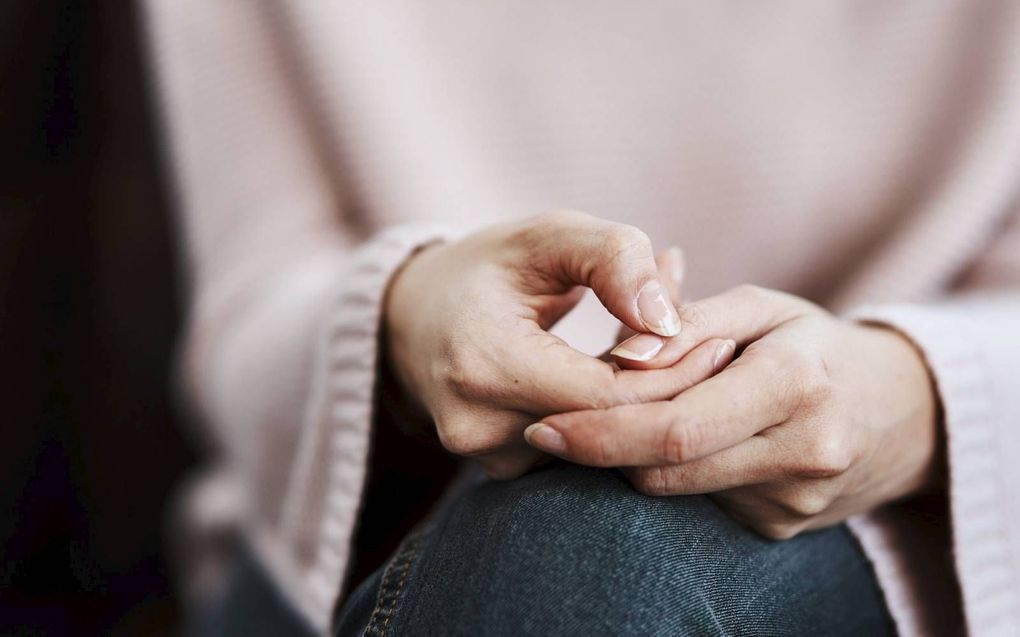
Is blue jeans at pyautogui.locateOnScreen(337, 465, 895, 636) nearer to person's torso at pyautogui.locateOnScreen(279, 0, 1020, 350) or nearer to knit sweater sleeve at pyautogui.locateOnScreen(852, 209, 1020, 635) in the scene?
knit sweater sleeve at pyautogui.locateOnScreen(852, 209, 1020, 635)

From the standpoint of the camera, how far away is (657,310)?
0.35 m

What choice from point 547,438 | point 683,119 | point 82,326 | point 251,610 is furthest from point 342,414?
point 82,326

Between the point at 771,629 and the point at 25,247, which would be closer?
the point at 771,629

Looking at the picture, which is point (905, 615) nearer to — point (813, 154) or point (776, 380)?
point (776, 380)

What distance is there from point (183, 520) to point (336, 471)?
0.54 metres

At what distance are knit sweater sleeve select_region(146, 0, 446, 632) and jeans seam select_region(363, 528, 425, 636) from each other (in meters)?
0.17

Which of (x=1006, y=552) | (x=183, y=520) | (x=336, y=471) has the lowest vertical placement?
(x=183, y=520)

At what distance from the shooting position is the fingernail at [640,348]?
13.9 inches

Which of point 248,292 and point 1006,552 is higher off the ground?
point 248,292

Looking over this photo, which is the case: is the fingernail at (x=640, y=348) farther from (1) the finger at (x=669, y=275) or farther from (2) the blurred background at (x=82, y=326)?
(2) the blurred background at (x=82, y=326)

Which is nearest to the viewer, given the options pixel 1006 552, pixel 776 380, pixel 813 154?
pixel 776 380

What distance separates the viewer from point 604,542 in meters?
0.36

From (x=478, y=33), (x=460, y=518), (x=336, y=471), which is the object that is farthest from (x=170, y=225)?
(x=460, y=518)

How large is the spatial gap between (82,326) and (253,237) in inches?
13.9
